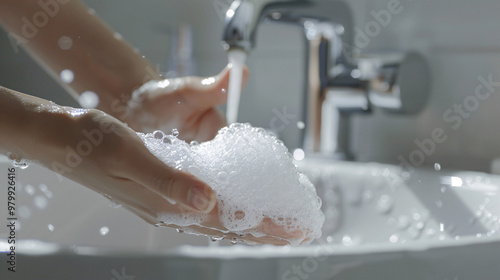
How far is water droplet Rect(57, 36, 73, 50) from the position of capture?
0.57m

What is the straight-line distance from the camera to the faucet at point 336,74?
0.67 m

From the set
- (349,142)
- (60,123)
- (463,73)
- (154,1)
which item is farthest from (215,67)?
(60,123)

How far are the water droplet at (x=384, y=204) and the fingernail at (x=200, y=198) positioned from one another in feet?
1.14

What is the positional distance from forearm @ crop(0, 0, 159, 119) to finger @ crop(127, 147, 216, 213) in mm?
265

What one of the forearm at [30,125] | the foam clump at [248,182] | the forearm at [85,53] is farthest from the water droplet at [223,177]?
the forearm at [85,53]

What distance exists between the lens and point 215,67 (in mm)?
978

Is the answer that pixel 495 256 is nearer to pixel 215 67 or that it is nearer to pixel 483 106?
pixel 483 106

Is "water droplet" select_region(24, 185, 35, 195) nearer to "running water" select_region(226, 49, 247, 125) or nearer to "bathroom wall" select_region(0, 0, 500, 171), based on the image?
"running water" select_region(226, 49, 247, 125)

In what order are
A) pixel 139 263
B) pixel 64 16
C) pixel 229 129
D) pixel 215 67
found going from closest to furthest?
1. pixel 139 263
2. pixel 229 129
3. pixel 64 16
4. pixel 215 67

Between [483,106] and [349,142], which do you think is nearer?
[483,106]

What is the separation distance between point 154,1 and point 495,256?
0.93 m

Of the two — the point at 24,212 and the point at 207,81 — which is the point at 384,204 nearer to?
the point at 207,81

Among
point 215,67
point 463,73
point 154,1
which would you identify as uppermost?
point 154,1

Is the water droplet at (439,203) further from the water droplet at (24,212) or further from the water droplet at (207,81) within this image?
the water droplet at (24,212)
